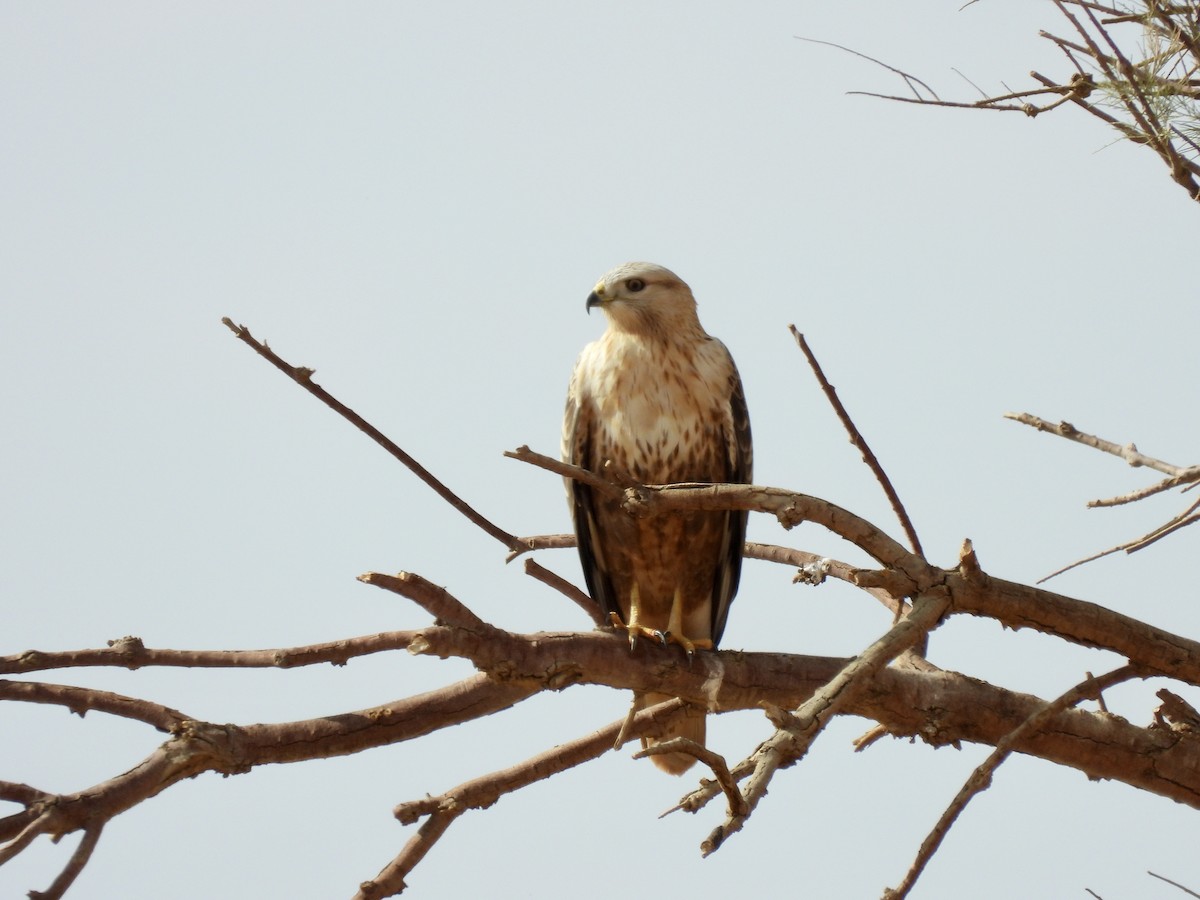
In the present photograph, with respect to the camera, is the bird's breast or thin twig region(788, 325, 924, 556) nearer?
thin twig region(788, 325, 924, 556)

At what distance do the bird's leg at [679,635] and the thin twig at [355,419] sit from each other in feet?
3.40

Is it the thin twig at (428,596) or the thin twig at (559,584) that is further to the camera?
the thin twig at (559,584)

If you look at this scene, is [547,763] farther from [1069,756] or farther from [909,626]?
[1069,756]

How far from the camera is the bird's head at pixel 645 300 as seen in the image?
523cm

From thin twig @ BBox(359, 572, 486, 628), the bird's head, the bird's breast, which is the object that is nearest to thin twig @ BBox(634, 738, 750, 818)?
thin twig @ BBox(359, 572, 486, 628)

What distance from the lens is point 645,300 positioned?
528 centimetres

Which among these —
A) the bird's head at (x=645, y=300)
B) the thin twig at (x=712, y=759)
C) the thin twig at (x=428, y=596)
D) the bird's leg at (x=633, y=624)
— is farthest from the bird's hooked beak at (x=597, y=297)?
the thin twig at (x=712, y=759)

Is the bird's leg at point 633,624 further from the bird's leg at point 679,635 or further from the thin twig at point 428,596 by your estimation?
the thin twig at point 428,596

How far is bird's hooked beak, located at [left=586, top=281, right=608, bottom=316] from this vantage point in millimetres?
5375

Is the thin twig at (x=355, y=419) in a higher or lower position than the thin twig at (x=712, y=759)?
higher

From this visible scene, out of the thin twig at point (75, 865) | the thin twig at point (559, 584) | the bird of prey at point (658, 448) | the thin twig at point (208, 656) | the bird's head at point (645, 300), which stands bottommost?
the thin twig at point (75, 865)

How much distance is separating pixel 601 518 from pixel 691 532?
360 millimetres

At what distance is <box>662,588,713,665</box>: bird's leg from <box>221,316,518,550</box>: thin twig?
1037 mm

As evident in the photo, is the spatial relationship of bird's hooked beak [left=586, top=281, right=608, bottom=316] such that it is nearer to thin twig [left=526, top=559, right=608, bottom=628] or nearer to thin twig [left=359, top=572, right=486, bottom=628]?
thin twig [left=526, top=559, right=608, bottom=628]
